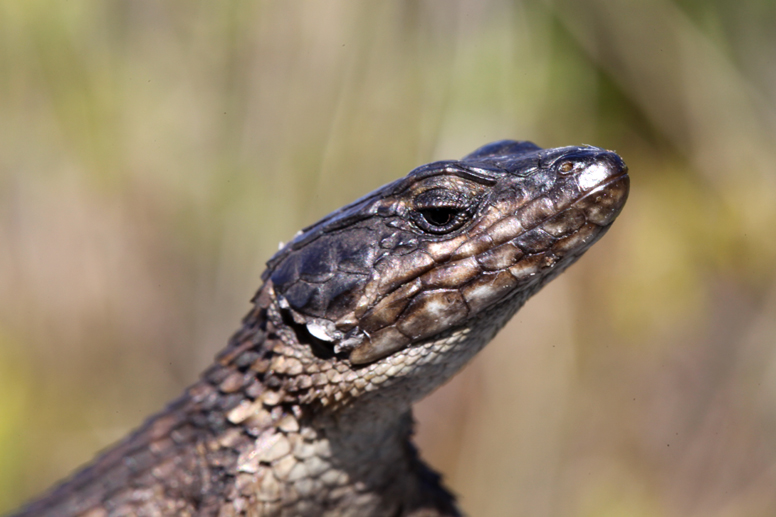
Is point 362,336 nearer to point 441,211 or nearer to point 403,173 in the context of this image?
point 441,211

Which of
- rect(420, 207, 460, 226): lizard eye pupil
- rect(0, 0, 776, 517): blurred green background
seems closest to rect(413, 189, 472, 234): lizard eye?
rect(420, 207, 460, 226): lizard eye pupil

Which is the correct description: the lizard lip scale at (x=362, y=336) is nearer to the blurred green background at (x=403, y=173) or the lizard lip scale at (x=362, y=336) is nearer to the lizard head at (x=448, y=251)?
the lizard head at (x=448, y=251)

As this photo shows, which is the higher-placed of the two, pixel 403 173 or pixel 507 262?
pixel 403 173

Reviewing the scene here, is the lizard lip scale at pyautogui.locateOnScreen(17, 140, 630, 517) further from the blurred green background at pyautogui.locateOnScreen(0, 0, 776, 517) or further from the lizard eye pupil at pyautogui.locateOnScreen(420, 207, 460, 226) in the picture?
the blurred green background at pyautogui.locateOnScreen(0, 0, 776, 517)

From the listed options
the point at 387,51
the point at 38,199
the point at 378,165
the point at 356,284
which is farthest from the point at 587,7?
the point at 38,199

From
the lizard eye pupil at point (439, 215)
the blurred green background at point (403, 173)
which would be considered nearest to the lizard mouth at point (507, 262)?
the lizard eye pupil at point (439, 215)

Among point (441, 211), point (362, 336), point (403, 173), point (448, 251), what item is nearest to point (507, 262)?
point (448, 251)

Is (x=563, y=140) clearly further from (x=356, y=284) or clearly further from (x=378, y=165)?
(x=356, y=284)
